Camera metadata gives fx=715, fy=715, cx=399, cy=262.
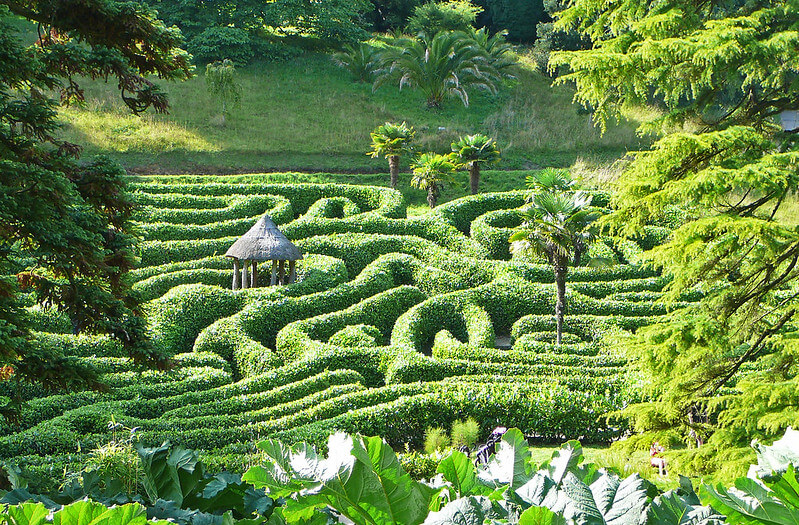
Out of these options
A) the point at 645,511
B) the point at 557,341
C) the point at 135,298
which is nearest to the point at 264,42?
the point at 557,341

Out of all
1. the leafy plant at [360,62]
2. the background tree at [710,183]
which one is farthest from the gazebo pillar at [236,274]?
the leafy plant at [360,62]

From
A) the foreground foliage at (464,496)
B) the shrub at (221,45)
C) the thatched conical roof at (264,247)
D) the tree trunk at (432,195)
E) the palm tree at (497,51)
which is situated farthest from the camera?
the palm tree at (497,51)

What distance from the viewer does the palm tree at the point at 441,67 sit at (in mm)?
34500

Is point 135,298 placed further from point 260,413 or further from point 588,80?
point 588,80

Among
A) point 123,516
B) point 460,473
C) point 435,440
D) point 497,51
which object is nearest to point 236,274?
point 435,440

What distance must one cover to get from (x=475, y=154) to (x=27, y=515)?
23.0m

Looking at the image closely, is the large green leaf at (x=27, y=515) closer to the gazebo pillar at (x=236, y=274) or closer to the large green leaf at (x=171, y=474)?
the large green leaf at (x=171, y=474)

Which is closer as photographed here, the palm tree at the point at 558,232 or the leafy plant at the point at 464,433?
the leafy plant at the point at 464,433

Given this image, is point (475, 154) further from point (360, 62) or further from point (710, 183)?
point (360, 62)

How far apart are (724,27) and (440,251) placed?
10943 millimetres

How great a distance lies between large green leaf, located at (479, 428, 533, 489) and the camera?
272cm

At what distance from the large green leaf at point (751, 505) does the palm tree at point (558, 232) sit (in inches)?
508

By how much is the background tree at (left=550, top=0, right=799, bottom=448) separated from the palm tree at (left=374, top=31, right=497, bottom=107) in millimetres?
24839

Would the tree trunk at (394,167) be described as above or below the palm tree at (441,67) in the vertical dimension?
below
